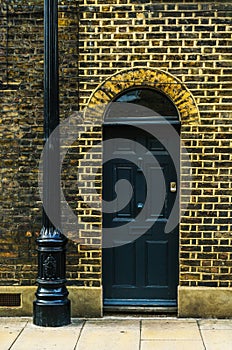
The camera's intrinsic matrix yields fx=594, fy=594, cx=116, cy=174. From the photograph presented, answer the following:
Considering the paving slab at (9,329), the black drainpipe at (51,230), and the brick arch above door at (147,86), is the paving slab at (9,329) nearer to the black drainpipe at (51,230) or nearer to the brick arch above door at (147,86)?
the black drainpipe at (51,230)

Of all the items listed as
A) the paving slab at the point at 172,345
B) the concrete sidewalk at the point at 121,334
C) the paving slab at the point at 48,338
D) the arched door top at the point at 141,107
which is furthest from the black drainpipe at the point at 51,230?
the paving slab at the point at 172,345

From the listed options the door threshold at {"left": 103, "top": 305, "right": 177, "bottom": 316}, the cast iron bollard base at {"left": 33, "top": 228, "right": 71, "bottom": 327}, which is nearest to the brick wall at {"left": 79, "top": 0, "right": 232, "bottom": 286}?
the door threshold at {"left": 103, "top": 305, "right": 177, "bottom": 316}

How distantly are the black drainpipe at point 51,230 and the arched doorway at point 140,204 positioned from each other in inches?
34.0

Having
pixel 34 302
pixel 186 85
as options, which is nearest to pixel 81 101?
pixel 186 85

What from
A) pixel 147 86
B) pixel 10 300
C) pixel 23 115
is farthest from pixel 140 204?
pixel 10 300

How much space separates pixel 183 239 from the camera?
24.2ft

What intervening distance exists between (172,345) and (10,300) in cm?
228

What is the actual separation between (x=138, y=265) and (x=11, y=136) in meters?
2.30

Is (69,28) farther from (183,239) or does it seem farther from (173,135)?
(183,239)

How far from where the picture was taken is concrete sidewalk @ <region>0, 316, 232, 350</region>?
633cm

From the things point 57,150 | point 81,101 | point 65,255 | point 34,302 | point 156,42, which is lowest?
point 34,302

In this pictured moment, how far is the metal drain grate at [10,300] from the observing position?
752 centimetres

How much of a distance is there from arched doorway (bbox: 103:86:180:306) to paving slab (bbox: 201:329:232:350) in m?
0.87

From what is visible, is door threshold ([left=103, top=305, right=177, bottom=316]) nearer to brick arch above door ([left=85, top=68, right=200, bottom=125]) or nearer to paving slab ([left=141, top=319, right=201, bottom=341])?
paving slab ([left=141, top=319, right=201, bottom=341])
